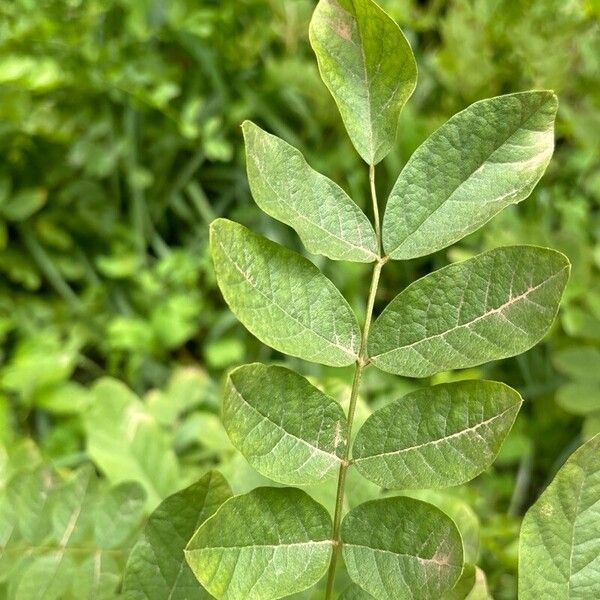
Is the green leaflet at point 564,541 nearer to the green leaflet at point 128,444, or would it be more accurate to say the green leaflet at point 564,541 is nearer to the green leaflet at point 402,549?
the green leaflet at point 402,549

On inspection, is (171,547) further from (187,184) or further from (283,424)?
(187,184)

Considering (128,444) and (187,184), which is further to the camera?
(187,184)

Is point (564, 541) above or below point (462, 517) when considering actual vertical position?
above

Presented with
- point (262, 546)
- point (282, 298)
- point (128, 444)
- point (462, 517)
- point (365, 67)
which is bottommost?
point (128, 444)

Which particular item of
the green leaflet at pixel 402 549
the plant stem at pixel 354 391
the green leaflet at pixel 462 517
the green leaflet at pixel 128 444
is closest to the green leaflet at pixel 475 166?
the plant stem at pixel 354 391

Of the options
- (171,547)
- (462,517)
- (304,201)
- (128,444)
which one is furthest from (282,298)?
(128,444)

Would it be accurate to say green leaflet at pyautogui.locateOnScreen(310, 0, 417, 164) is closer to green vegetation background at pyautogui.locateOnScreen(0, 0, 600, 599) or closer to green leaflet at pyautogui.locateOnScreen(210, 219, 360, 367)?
green leaflet at pyautogui.locateOnScreen(210, 219, 360, 367)
